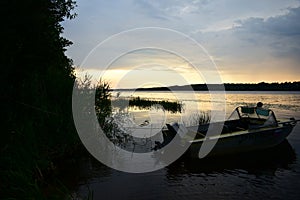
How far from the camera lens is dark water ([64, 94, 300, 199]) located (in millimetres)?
8523

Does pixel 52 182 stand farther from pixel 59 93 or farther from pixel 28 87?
pixel 28 87

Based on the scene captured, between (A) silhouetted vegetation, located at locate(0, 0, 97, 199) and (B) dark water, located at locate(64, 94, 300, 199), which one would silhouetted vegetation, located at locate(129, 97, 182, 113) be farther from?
(A) silhouetted vegetation, located at locate(0, 0, 97, 199)

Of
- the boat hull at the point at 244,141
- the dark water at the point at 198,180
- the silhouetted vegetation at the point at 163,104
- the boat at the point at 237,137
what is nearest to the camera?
the dark water at the point at 198,180

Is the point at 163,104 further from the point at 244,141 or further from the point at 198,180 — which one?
the point at 198,180

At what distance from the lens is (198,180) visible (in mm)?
9852

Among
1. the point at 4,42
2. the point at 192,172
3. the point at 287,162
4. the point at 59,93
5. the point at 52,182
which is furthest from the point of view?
the point at 287,162

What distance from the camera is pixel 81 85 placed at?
10.8 metres

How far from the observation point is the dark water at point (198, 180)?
336 inches

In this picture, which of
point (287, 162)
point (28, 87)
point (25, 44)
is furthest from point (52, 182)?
point (287, 162)

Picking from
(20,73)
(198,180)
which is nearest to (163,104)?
(198,180)

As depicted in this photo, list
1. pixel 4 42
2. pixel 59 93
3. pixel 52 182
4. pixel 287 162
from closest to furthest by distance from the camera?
pixel 4 42 < pixel 52 182 < pixel 59 93 < pixel 287 162

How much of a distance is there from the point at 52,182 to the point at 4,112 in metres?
4.96

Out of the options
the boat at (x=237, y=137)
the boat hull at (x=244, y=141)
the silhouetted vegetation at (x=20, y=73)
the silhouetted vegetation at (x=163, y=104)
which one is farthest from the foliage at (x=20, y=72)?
the silhouetted vegetation at (x=163, y=104)

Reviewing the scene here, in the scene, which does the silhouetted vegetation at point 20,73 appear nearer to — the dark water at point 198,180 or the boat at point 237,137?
the dark water at point 198,180
